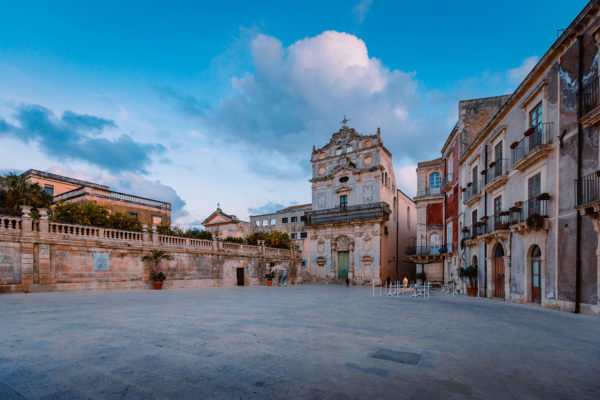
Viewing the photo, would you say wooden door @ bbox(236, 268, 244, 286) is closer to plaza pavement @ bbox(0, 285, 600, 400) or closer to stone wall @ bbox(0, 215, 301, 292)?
stone wall @ bbox(0, 215, 301, 292)

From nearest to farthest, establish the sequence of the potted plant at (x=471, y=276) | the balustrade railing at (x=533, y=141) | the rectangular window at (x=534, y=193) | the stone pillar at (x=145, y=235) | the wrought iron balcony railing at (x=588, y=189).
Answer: the wrought iron balcony railing at (x=588, y=189) < the balustrade railing at (x=533, y=141) < the rectangular window at (x=534, y=193) < the potted plant at (x=471, y=276) < the stone pillar at (x=145, y=235)

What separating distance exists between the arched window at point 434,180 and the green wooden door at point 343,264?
13.0m

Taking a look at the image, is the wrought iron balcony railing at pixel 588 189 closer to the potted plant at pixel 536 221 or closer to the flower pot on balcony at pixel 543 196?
the flower pot on balcony at pixel 543 196

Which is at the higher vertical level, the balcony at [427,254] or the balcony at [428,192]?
the balcony at [428,192]

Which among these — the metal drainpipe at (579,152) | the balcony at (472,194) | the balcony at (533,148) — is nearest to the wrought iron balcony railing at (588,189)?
the metal drainpipe at (579,152)

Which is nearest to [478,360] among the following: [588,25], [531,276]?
[531,276]

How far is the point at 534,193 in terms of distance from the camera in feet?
45.8

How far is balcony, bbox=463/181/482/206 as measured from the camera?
20031 millimetres

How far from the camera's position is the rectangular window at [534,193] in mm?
13489

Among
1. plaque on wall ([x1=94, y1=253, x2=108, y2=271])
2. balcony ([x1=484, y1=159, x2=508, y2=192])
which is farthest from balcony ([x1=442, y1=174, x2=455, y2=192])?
plaque on wall ([x1=94, y1=253, x2=108, y2=271])

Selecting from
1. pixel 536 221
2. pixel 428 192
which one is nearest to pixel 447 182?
pixel 428 192

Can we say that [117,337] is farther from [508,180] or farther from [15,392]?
[508,180]

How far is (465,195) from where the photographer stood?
22750mm

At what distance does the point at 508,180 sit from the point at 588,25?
729 cm
